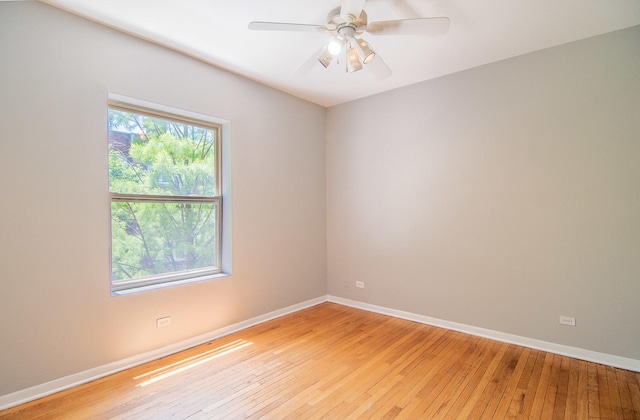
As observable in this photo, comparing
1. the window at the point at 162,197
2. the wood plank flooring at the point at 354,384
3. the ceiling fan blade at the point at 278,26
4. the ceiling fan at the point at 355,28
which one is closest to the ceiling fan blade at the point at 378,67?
the ceiling fan at the point at 355,28

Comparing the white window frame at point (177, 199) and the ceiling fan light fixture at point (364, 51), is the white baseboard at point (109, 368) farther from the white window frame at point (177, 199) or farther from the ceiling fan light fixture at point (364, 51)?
the ceiling fan light fixture at point (364, 51)

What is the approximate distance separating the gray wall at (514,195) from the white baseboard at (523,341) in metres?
0.06

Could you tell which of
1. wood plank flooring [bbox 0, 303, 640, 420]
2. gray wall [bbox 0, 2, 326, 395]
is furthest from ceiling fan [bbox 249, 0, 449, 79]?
wood plank flooring [bbox 0, 303, 640, 420]

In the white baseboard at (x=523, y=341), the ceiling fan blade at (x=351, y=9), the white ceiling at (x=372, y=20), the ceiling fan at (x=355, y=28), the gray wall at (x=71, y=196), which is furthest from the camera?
the white baseboard at (x=523, y=341)

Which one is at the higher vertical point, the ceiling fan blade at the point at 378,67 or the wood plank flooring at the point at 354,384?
the ceiling fan blade at the point at 378,67

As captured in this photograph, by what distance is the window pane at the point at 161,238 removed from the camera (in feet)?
8.93

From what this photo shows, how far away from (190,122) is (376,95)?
2354mm

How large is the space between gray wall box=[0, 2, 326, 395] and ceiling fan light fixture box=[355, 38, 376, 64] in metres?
1.72

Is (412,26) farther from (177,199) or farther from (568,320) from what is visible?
(568,320)

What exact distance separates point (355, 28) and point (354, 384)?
2645 millimetres

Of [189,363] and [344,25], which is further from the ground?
[344,25]

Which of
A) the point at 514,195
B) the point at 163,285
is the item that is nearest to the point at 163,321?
the point at 163,285

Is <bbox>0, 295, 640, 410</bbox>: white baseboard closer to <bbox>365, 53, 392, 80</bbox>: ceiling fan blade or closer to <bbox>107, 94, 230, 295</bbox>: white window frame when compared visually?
<bbox>107, 94, 230, 295</bbox>: white window frame

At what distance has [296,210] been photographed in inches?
164
